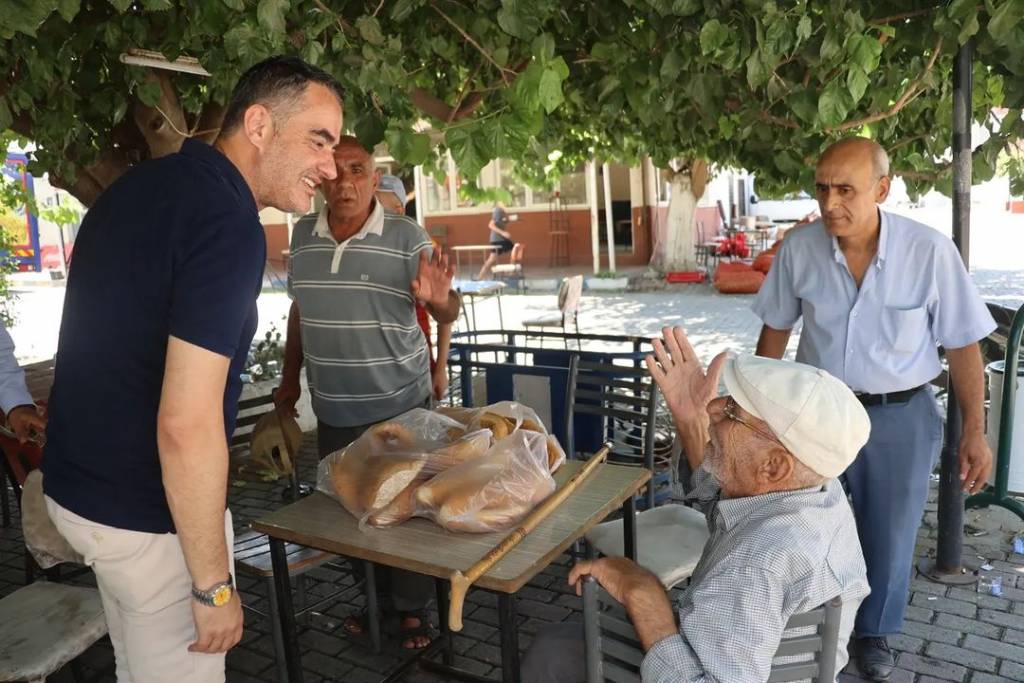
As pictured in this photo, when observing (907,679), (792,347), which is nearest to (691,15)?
(907,679)

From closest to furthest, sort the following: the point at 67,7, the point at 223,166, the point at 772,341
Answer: the point at 223,166, the point at 67,7, the point at 772,341

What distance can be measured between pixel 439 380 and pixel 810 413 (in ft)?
7.79

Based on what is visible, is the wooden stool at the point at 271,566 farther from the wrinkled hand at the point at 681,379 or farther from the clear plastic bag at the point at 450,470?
the wrinkled hand at the point at 681,379

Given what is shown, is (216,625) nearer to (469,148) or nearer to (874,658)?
(469,148)

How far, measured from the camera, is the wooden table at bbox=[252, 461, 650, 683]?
6.93 feet

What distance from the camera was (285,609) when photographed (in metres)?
2.70

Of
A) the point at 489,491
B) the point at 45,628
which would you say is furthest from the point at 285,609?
the point at 489,491

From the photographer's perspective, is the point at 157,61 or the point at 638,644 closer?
the point at 638,644

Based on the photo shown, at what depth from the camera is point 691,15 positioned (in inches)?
133

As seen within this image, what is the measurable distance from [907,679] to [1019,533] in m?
1.80

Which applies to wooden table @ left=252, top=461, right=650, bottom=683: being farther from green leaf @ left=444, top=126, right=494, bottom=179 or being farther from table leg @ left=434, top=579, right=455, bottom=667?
green leaf @ left=444, top=126, right=494, bottom=179

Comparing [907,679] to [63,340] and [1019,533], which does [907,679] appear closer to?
[1019,533]

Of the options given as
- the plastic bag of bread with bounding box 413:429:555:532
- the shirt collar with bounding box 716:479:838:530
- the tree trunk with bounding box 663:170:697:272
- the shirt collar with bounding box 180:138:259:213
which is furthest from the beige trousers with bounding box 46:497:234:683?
the tree trunk with bounding box 663:170:697:272

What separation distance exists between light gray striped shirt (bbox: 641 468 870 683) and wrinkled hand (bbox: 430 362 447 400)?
2.24 meters
